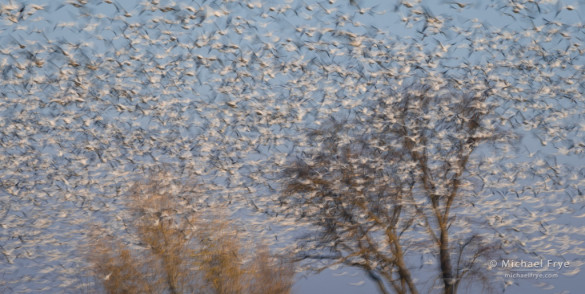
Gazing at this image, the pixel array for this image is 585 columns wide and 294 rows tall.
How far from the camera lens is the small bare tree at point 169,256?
2067 cm

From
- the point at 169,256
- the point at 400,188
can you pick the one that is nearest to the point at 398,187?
the point at 400,188

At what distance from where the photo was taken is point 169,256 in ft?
69.2

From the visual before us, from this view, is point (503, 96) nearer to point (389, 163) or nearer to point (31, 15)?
point (389, 163)

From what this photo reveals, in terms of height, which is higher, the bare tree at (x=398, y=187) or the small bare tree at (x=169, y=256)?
the bare tree at (x=398, y=187)

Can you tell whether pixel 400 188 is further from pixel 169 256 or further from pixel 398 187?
pixel 169 256

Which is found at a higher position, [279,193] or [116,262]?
[279,193]

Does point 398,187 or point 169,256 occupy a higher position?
point 398,187

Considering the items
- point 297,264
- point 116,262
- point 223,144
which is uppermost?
point 223,144

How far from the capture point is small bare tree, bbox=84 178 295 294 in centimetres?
2067

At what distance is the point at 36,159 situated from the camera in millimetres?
16703

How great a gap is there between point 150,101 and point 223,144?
189 centimetres

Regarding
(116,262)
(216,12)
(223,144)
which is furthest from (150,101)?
(116,262)

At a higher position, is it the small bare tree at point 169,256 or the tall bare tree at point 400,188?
the tall bare tree at point 400,188

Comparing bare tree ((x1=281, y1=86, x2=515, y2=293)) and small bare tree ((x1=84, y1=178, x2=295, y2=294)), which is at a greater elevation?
bare tree ((x1=281, y1=86, x2=515, y2=293))
